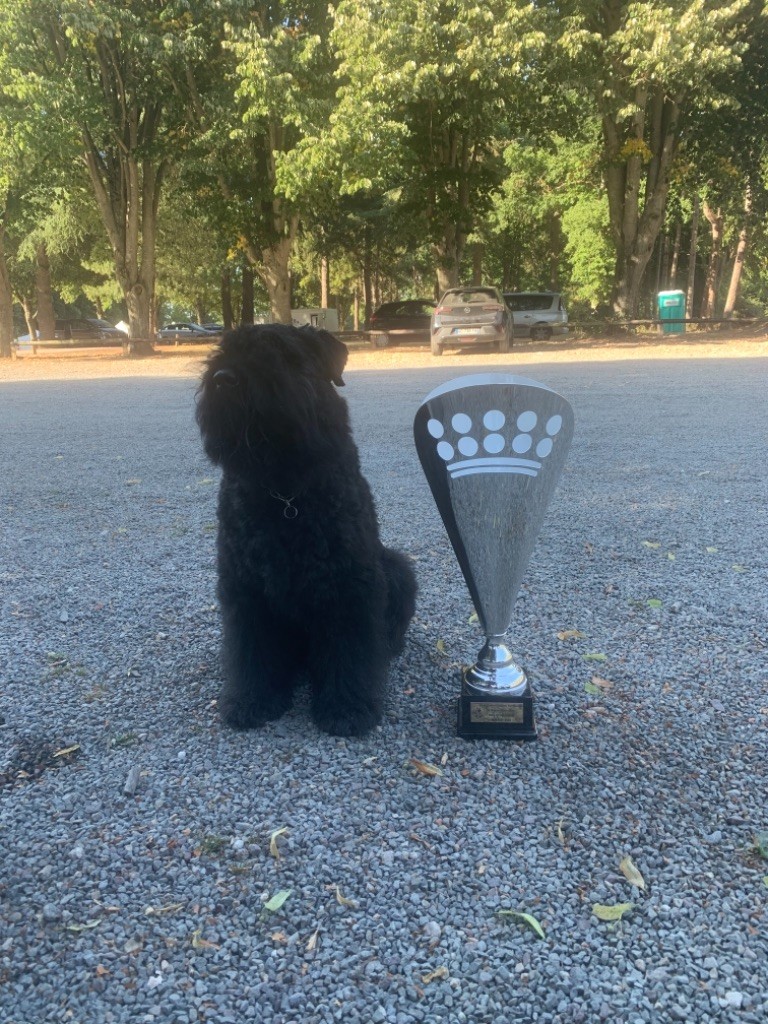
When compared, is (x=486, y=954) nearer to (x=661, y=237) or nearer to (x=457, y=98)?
(x=457, y=98)

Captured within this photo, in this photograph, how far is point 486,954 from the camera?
72.4 inches

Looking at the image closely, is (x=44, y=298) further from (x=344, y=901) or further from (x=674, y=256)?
(x=344, y=901)

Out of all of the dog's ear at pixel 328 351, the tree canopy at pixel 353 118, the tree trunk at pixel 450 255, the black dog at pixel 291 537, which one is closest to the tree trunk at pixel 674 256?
the tree canopy at pixel 353 118

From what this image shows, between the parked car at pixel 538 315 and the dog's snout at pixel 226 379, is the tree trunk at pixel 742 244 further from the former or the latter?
the dog's snout at pixel 226 379

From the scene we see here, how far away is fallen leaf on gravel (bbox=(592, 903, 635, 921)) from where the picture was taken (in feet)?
6.34

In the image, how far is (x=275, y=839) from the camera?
7.38ft

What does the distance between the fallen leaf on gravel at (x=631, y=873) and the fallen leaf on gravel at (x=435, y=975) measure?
0.59m

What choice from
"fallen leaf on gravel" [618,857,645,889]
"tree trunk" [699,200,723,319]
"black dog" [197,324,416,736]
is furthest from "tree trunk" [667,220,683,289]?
"fallen leaf on gravel" [618,857,645,889]

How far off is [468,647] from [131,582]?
2.16 m

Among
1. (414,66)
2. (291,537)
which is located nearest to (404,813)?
(291,537)

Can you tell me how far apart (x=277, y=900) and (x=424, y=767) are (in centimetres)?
73

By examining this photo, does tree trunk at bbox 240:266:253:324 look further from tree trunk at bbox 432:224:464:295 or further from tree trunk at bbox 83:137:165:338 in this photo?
tree trunk at bbox 432:224:464:295

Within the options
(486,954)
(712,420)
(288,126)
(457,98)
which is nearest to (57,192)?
(288,126)

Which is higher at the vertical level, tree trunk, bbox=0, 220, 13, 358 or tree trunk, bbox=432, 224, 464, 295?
tree trunk, bbox=432, 224, 464, 295
